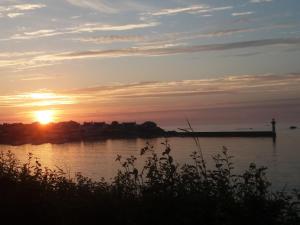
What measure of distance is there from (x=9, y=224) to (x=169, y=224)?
10.8 ft

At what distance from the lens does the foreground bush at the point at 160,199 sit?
755 cm

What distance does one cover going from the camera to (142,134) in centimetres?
9975

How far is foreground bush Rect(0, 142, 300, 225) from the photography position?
7547 millimetres

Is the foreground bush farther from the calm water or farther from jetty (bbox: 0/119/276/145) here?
jetty (bbox: 0/119/276/145)

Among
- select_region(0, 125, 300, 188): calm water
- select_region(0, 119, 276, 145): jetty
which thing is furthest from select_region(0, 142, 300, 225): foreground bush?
select_region(0, 119, 276, 145): jetty

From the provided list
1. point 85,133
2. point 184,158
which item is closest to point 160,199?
point 184,158

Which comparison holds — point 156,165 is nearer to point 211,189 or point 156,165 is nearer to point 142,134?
point 211,189

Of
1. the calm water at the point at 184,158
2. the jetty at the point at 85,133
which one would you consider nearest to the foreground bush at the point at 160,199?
the calm water at the point at 184,158

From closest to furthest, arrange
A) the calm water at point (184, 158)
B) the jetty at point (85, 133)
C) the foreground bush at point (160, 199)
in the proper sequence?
1. the foreground bush at point (160, 199)
2. the calm water at point (184, 158)
3. the jetty at point (85, 133)

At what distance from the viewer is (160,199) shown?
27.1 feet

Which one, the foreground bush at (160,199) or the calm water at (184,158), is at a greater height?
the foreground bush at (160,199)

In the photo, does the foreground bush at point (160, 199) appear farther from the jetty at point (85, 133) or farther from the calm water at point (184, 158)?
the jetty at point (85, 133)

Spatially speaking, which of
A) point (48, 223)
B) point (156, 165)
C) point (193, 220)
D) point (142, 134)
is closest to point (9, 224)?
point (48, 223)

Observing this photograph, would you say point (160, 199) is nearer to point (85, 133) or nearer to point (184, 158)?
point (184, 158)
